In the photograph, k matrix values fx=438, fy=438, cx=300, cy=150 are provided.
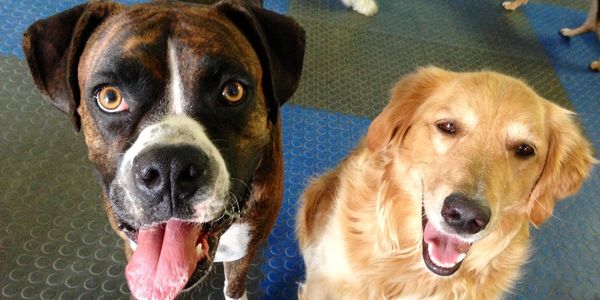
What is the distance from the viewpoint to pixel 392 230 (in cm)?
159

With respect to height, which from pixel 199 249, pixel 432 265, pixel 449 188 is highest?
pixel 449 188

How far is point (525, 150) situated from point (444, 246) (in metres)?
0.41

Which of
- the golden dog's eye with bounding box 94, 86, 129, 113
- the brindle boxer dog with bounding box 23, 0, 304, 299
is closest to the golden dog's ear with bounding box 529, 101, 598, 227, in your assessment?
the brindle boxer dog with bounding box 23, 0, 304, 299

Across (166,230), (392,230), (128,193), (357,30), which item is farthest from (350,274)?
(357,30)

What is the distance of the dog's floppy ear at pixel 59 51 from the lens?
122 centimetres

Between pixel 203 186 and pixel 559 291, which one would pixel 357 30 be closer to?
pixel 559 291

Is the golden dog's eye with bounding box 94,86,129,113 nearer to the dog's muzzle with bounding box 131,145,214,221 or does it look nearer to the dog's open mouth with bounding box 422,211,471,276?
the dog's muzzle with bounding box 131,145,214,221

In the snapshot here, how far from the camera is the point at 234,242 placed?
150 centimetres

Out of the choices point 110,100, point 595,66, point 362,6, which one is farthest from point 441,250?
point 595,66

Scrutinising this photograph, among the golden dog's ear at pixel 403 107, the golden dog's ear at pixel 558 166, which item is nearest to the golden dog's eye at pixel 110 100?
the golden dog's ear at pixel 403 107

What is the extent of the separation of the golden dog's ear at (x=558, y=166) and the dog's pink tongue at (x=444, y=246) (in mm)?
278

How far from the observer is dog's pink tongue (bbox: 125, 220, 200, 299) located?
1.23 m

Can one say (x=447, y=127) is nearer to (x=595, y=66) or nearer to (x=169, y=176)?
(x=169, y=176)

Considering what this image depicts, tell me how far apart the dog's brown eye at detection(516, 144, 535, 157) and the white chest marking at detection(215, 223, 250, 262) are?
0.92 metres
